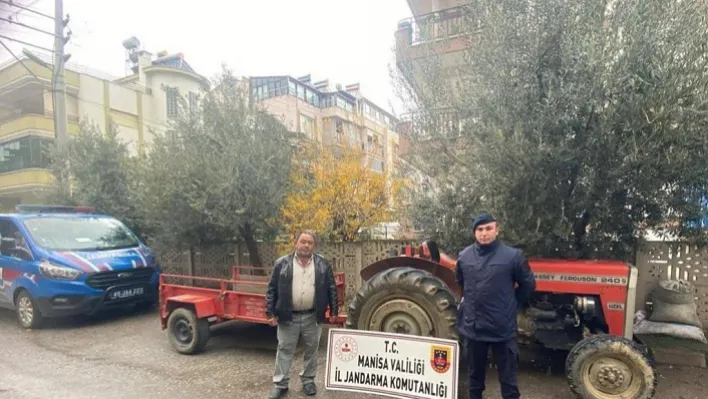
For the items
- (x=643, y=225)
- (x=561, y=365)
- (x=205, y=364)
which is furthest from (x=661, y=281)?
(x=205, y=364)

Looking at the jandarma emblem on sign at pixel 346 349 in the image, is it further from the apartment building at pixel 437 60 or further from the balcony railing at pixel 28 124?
the balcony railing at pixel 28 124

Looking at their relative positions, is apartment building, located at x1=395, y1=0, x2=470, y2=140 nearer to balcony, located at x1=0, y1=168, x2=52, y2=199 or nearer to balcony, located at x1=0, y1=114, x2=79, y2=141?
balcony, located at x1=0, y1=114, x2=79, y2=141

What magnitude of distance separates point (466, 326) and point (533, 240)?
182cm

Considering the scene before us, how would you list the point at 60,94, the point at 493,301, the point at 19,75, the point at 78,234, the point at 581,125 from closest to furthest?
the point at 493,301 < the point at 581,125 < the point at 78,234 < the point at 60,94 < the point at 19,75

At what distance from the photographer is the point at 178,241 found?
7.48 meters

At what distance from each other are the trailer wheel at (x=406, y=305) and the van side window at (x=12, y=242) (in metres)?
5.64

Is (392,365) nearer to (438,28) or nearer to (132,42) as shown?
(438,28)

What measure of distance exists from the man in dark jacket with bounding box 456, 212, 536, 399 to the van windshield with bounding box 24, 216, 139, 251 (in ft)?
20.8

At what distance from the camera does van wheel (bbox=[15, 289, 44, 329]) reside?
628cm

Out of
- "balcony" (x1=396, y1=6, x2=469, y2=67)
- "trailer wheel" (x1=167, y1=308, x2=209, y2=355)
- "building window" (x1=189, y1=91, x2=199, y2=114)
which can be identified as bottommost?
"trailer wheel" (x1=167, y1=308, x2=209, y2=355)

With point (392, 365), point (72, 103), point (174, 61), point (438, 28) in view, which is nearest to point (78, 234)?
point (392, 365)

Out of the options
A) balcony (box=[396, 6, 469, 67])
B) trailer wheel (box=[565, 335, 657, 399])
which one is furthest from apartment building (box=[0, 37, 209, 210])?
trailer wheel (box=[565, 335, 657, 399])

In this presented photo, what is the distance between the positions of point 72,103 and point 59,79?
14071 mm

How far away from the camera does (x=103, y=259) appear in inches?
253
